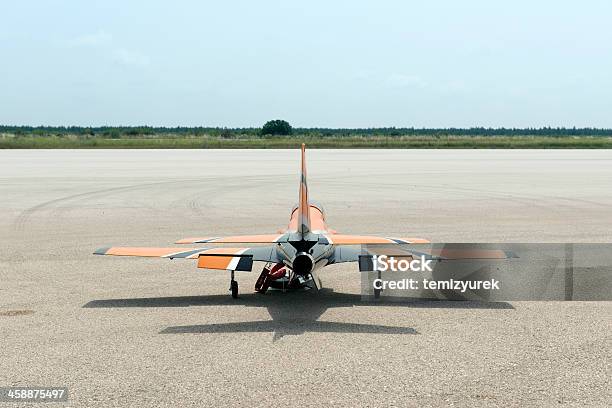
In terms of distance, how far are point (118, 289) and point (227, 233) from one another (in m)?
9.76

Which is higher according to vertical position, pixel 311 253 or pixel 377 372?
pixel 311 253

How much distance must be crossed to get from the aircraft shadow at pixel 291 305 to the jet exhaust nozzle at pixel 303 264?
4.18 ft

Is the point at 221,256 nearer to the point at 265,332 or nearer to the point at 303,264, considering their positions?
the point at 265,332

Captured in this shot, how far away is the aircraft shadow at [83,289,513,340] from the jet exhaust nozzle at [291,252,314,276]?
127 centimetres

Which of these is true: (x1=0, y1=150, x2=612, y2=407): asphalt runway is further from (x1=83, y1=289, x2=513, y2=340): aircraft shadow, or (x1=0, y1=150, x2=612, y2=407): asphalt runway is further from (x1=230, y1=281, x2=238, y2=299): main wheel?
(x1=230, y1=281, x2=238, y2=299): main wheel

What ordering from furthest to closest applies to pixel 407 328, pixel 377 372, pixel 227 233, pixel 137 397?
pixel 227 233 → pixel 407 328 → pixel 377 372 → pixel 137 397

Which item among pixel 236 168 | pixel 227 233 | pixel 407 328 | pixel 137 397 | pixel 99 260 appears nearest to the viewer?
pixel 137 397

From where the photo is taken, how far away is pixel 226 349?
1319cm

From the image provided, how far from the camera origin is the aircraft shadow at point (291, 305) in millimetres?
14570

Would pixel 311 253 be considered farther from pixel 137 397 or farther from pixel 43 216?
pixel 43 216

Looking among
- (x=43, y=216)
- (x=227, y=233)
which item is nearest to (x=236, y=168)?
(x=43, y=216)

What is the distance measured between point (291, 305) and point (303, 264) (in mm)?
2969

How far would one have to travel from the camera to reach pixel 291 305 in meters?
16.8

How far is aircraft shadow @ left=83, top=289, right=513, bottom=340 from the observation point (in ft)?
47.8
